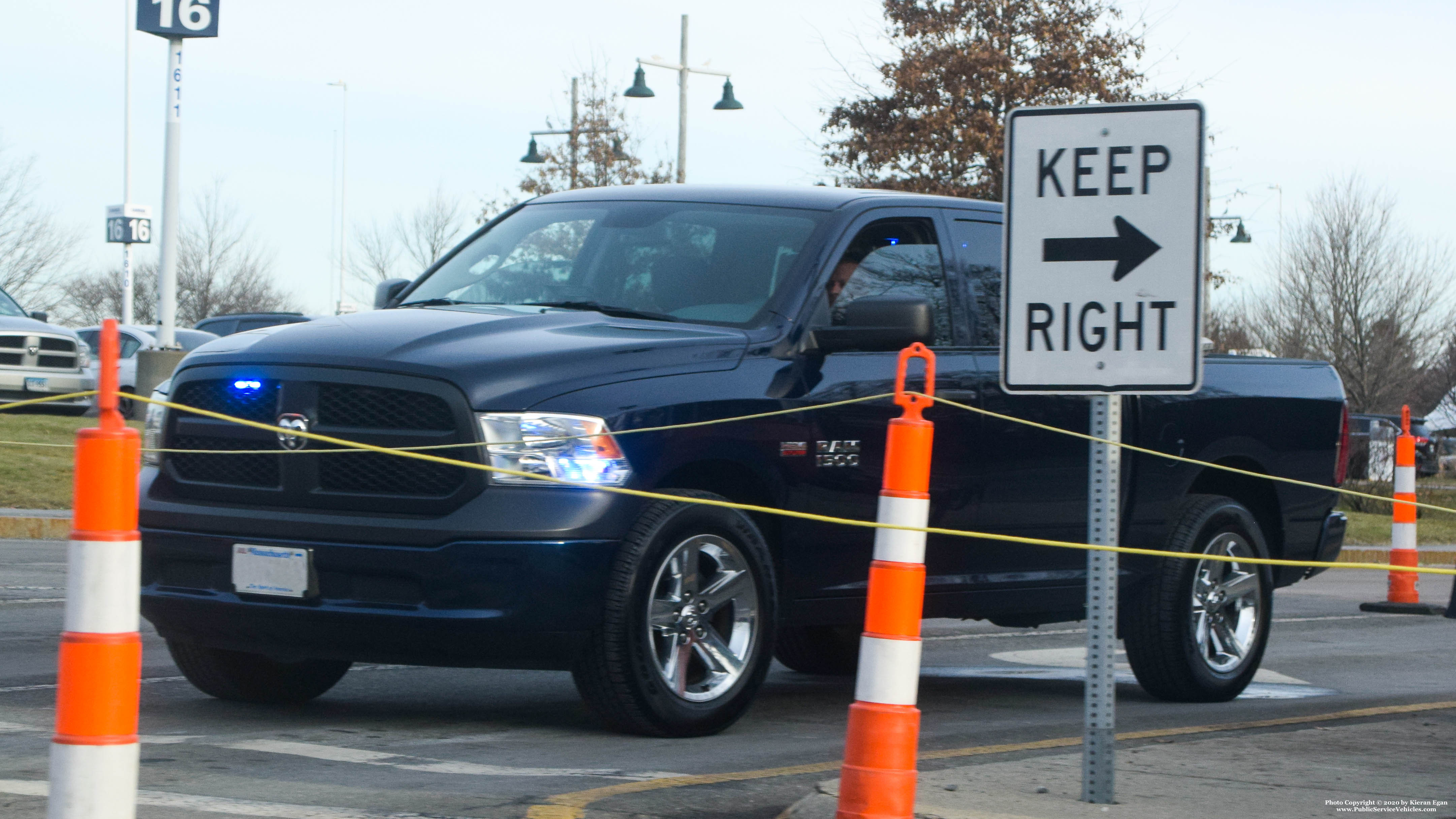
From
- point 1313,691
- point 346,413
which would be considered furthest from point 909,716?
point 1313,691

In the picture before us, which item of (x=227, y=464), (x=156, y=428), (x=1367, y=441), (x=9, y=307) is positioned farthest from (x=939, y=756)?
(x=1367, y=441)

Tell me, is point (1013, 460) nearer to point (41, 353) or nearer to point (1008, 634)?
point (1008, 634)

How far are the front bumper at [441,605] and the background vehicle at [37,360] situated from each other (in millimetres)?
17058

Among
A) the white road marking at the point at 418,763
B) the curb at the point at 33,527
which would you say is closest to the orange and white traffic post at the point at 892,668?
the white road marking at the point at 418,763

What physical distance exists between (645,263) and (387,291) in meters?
1.41

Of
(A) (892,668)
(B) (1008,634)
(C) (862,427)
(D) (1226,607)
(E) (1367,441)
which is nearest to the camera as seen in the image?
(A) (892,668)

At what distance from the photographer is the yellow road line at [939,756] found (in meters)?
4.89

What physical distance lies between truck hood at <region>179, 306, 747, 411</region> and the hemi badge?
0.34 meters

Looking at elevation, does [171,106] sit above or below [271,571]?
above

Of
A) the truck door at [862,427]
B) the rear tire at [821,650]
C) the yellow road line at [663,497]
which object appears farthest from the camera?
the rear tire at [821,650]

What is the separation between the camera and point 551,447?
230 inches

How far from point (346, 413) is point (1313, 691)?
4.87m

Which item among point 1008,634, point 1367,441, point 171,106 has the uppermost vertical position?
point 171,106

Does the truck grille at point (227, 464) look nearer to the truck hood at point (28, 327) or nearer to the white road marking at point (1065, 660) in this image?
the white road marking at point (1065, 660)
